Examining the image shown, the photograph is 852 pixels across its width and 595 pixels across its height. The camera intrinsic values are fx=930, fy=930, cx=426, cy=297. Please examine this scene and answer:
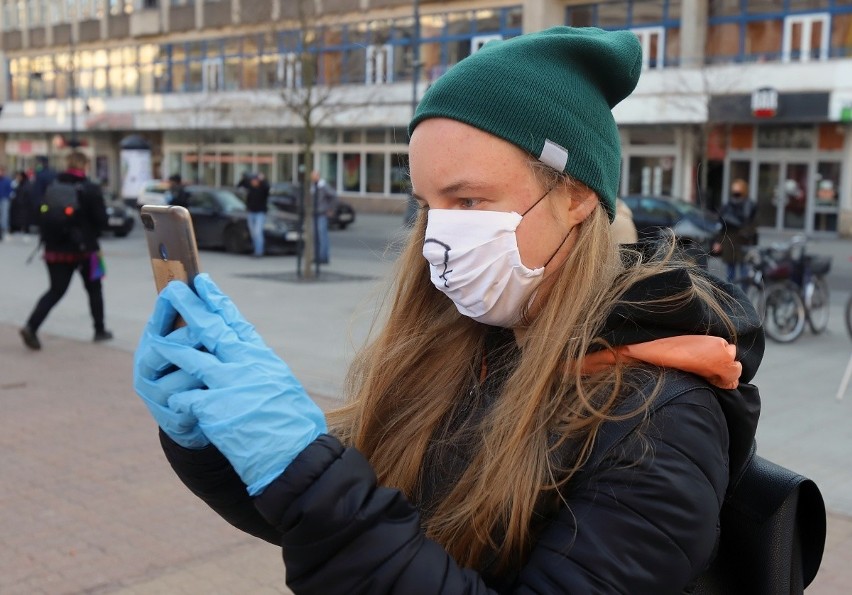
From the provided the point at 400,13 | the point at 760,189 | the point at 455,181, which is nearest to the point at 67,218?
the point at 455,181

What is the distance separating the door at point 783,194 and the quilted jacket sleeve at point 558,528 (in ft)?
97.5

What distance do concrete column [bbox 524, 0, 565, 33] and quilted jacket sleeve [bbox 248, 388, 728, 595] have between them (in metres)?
34.4

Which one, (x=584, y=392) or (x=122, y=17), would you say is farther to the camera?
(x=122, y=17)

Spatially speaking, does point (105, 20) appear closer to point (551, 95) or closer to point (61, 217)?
point (61, 217)

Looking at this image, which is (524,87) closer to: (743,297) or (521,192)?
(521,192)

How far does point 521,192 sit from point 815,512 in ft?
2.49

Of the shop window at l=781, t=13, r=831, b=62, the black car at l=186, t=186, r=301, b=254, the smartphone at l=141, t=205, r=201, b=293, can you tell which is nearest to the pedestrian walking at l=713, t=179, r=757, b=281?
the black car at l=186, t=186, r=301, b=254

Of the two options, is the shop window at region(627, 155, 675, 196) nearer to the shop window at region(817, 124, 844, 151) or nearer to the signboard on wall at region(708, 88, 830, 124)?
the signboard on wall at region(708, 88, 830, 124)

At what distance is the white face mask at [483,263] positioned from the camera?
1591 millimetres

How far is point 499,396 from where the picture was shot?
1.60 m

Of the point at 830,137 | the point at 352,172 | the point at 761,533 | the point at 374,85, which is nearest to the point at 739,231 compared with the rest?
the point at 761,533

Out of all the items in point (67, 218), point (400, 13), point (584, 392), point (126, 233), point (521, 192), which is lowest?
point (126, 233)

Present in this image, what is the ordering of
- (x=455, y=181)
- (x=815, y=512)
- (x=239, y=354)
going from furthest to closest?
(x=815, y=512) < (x=455, y=181) < (x=239, y=354)

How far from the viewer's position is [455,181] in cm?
152
